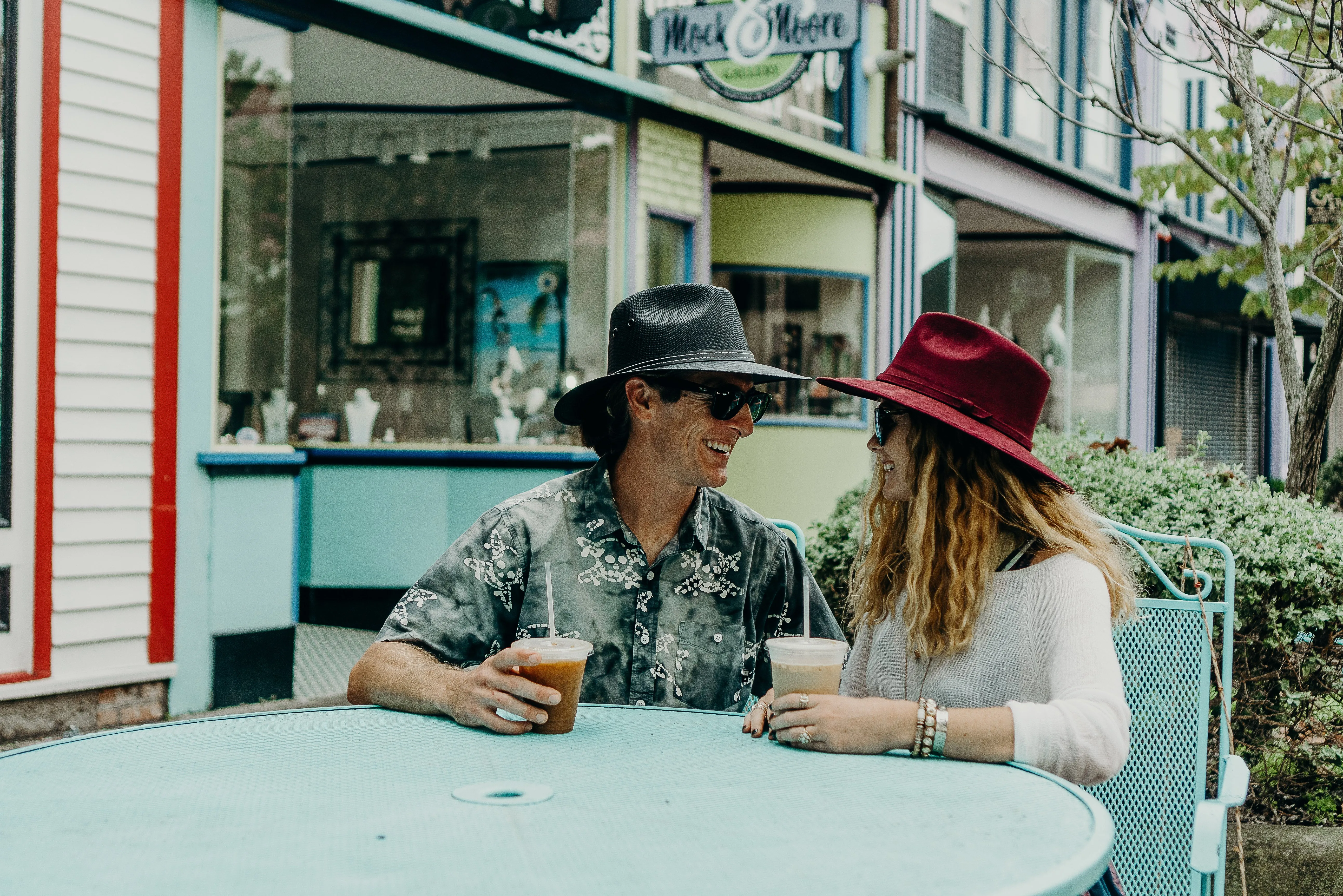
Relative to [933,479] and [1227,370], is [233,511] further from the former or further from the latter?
[1227,370]

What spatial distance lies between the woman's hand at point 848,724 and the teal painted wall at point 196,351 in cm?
447

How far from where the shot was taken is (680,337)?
2850 millimetres

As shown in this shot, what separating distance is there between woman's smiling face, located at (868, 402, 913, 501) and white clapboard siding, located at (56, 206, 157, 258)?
13.7 feet

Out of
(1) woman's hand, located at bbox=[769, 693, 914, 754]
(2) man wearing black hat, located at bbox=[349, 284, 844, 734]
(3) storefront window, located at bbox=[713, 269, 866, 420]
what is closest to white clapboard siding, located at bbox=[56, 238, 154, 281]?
(2) man wearing black hat, located at bbox=[349, 284, 844, 734]

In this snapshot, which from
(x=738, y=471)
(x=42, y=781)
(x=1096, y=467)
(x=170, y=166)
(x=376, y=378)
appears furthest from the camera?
(x=738, y=471)

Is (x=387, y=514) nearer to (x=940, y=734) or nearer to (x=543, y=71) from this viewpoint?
(x=543, y=71)

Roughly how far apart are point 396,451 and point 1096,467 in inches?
200

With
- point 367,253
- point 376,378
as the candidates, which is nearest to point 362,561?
point 376,378

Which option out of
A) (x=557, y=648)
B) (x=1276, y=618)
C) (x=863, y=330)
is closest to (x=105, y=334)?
(x=557, y=648)

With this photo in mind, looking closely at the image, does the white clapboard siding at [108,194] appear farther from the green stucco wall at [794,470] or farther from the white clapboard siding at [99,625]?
the green stucco wall at [794,470]

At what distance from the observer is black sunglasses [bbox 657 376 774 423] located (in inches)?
113

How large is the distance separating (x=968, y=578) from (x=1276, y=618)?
2.01 meters

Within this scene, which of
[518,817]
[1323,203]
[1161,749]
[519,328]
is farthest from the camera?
[519,328]

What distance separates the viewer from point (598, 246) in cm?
870
